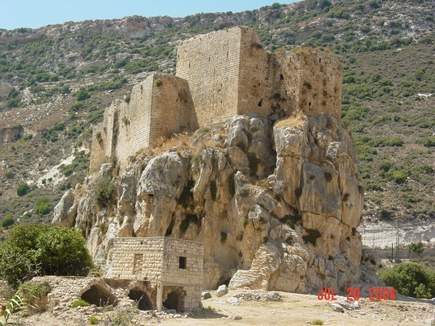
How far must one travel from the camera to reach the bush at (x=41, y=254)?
122 ft

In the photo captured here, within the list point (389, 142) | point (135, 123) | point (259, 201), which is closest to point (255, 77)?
point (259, 201)

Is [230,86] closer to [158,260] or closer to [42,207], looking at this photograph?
[158,260]

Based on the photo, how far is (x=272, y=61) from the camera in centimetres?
5084

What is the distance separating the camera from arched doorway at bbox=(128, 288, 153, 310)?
34.0m

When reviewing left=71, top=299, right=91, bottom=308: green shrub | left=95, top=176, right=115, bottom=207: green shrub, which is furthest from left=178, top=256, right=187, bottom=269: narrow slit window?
left=95, top=176, right=115, bottom=207: green shrub

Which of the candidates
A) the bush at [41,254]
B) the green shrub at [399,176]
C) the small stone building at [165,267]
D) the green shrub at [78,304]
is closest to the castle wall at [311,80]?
the bush at [41,254]

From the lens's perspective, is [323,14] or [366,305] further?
[323,14]

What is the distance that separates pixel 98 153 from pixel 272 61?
58.9ft

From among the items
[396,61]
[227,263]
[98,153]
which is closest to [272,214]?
[227,263]

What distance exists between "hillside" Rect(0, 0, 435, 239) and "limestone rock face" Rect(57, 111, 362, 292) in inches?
1350

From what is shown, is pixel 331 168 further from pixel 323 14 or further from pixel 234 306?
pixel 323 14

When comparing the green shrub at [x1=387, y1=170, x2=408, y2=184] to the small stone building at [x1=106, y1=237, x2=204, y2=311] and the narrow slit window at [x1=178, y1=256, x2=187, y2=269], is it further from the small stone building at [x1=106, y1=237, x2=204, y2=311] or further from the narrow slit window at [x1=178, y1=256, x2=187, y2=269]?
the narrow slit window at [x1=178, y1=256, x2=187, y2=269]

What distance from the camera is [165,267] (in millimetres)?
34344

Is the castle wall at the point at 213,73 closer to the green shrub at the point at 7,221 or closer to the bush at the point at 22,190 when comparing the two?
the green shrub at the point at 7,221
